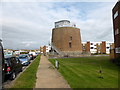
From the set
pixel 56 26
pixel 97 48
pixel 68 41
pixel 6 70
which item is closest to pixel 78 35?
pixel 68 41

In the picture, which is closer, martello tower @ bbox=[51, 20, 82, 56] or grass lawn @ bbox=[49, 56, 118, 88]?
grass lawn @ bbox=[49, 56, 118, 88]

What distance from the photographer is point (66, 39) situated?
172 ft

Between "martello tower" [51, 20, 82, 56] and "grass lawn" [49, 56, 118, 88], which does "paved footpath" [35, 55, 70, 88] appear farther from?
"martello tower" [51, 20, 82, 56]

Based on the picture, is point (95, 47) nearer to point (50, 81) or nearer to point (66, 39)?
point (66, 39)

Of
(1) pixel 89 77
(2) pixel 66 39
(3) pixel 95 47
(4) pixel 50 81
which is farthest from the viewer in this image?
(3) pixel 95 47

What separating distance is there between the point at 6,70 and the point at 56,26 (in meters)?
49.2

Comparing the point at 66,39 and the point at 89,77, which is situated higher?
the point at 66,39

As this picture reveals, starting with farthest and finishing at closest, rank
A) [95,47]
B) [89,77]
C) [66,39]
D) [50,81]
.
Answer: [95,47]
[66,39]
[89,77]
[50,81]

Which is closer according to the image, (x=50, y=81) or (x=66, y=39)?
(x=50, y=81)

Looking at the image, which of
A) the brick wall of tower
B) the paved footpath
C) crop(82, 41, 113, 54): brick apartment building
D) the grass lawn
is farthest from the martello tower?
the paved footpath

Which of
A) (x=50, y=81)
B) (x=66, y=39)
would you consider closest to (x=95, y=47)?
(x=66, y=39)

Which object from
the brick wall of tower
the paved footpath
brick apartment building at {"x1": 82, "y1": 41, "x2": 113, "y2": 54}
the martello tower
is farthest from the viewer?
brick apartment building at {"x1": 82, "y1": 41, "x2": 113, "y2": 54}

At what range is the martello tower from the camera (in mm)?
51719

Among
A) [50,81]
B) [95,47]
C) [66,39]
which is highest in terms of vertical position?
[66,39]
